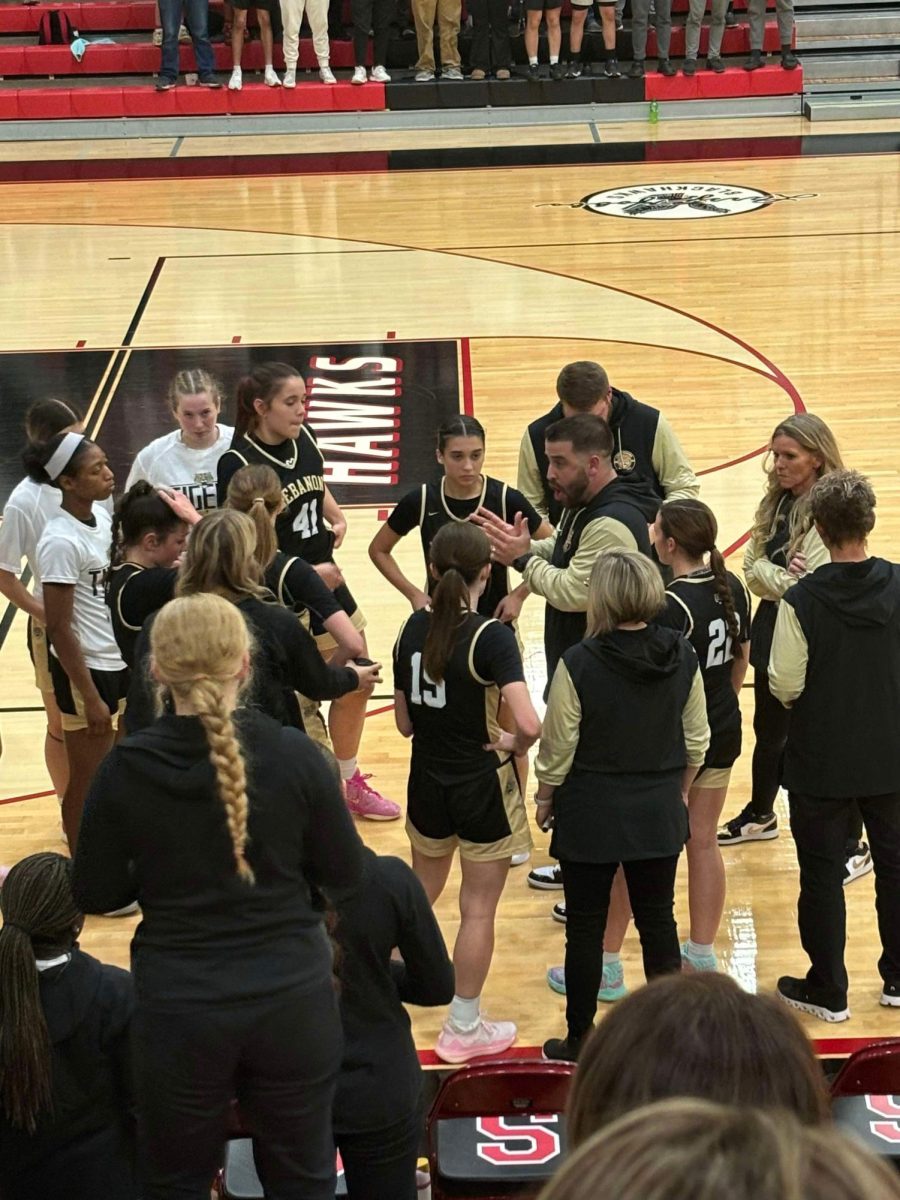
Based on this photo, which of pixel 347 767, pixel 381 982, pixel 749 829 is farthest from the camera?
pixel 347 767

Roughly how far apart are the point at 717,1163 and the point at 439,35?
19.6 metres

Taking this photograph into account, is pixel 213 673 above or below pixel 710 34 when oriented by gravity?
below

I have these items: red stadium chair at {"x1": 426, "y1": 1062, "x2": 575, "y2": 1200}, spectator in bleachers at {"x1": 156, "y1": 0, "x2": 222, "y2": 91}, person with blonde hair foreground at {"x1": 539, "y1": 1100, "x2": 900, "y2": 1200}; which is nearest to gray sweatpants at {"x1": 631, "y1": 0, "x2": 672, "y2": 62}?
spectator in bleachers at {"x1": 156, "y1": 0, "x2": 222, "y2": 91}

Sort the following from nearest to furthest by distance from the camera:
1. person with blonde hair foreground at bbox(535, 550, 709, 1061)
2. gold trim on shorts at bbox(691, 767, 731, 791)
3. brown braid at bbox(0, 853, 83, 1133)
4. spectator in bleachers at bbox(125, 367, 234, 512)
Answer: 1. brown braid at bbox(0, 853, 83, 1133)
2. person with blonde hair foreground at bbox(535, 550, 709, 1061)
3. gold trim on shorts at bbox(691, 767, 731, 791)
4. spectator in bleachers at bbox(125, 367, 234, 512)

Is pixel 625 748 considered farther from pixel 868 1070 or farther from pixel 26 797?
pixel 26 797

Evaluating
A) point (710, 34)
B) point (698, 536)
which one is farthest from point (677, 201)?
point (698, 536)

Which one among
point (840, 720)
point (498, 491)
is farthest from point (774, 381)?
Result: point (840, 720)

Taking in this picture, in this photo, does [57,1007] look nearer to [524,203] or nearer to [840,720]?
[840,720]

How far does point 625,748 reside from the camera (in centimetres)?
392

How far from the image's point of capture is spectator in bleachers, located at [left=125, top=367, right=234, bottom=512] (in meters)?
5.62

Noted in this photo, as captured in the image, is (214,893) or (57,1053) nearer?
(214,893)

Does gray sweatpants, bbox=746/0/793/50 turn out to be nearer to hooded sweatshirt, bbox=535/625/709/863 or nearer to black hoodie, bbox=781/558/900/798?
black hoodie, bbox=781/558/900/798

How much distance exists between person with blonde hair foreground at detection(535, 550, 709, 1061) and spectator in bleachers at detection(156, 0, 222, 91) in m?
16.2

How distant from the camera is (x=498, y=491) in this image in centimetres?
527
